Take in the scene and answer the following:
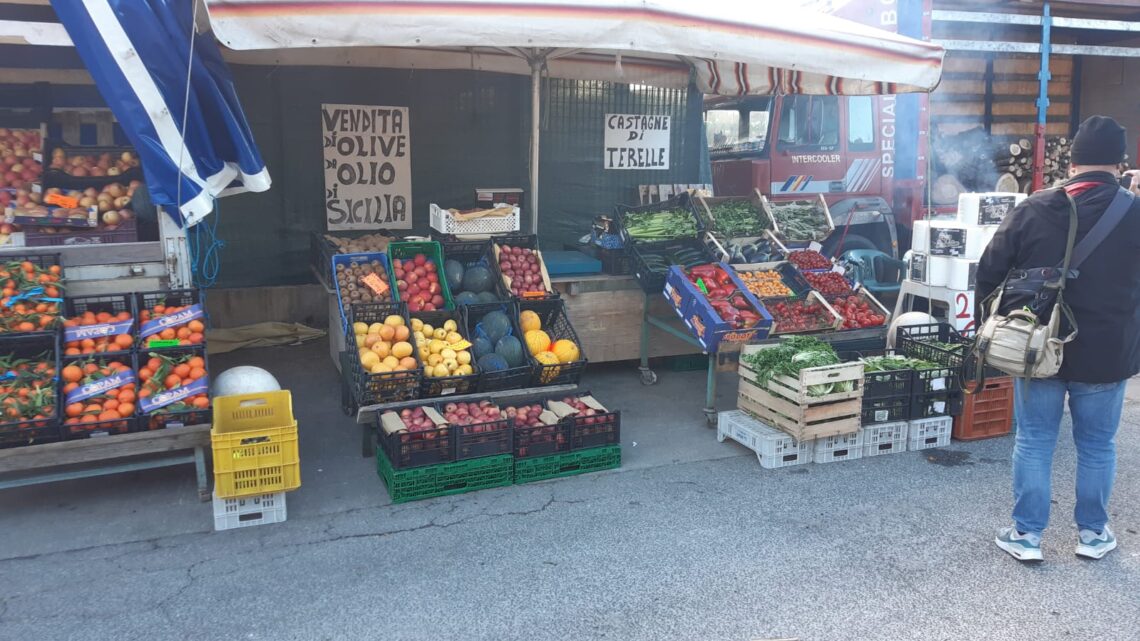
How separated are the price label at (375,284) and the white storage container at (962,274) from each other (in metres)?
4.89

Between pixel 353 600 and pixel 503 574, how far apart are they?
0.73 meters

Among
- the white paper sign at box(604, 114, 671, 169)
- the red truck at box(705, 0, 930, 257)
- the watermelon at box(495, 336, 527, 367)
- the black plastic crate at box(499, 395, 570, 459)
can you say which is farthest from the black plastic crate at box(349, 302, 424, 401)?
the red truck at box(705, 0, 930, 257)

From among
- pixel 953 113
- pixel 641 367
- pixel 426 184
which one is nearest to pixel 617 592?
pixel 641 367

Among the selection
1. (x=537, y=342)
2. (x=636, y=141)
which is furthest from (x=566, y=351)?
(x=636, y=141)

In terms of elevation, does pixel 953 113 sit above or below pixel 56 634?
above

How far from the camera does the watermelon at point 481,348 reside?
5.82 m

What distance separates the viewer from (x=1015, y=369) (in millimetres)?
3898

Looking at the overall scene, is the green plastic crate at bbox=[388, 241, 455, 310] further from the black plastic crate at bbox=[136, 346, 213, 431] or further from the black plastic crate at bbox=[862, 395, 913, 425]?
the black plastic crate at bbox=[862, 395, 913, 425]

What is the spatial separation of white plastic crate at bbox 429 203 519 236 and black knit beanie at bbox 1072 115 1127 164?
4.24 metres

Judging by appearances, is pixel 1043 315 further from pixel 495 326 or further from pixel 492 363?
pixel 495 326

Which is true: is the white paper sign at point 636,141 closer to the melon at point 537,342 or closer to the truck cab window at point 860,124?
the truck cab window at point 860,124

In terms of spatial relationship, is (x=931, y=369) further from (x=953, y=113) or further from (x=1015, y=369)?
(x=953, y=113)

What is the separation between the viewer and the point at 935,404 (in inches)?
232

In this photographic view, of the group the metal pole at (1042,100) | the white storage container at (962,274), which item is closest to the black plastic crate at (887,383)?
the white storage container at (962,274)
